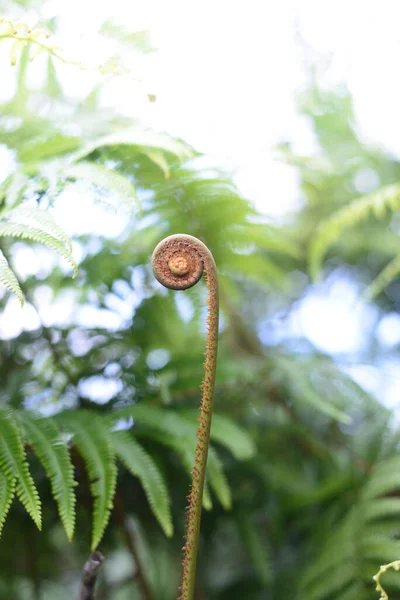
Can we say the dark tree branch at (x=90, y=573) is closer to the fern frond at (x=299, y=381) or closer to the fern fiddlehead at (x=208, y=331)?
the fern fiddlehead at (x=208, y=331)

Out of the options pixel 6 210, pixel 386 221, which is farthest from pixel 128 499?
pixel 386 221

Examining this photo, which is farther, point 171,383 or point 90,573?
point 171,383

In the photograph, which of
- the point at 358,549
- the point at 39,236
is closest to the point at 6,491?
the point at 39,236

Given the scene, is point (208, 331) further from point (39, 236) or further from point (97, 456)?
point (97, 456)

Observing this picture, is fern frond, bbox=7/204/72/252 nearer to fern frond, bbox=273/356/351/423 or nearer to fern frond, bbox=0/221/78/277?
fern frond, bbox=0/221/78/277

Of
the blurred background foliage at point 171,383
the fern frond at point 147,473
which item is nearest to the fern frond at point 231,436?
the blurred background foliage at point 171,383

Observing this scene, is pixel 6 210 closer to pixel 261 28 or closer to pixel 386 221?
pixel 386 221
